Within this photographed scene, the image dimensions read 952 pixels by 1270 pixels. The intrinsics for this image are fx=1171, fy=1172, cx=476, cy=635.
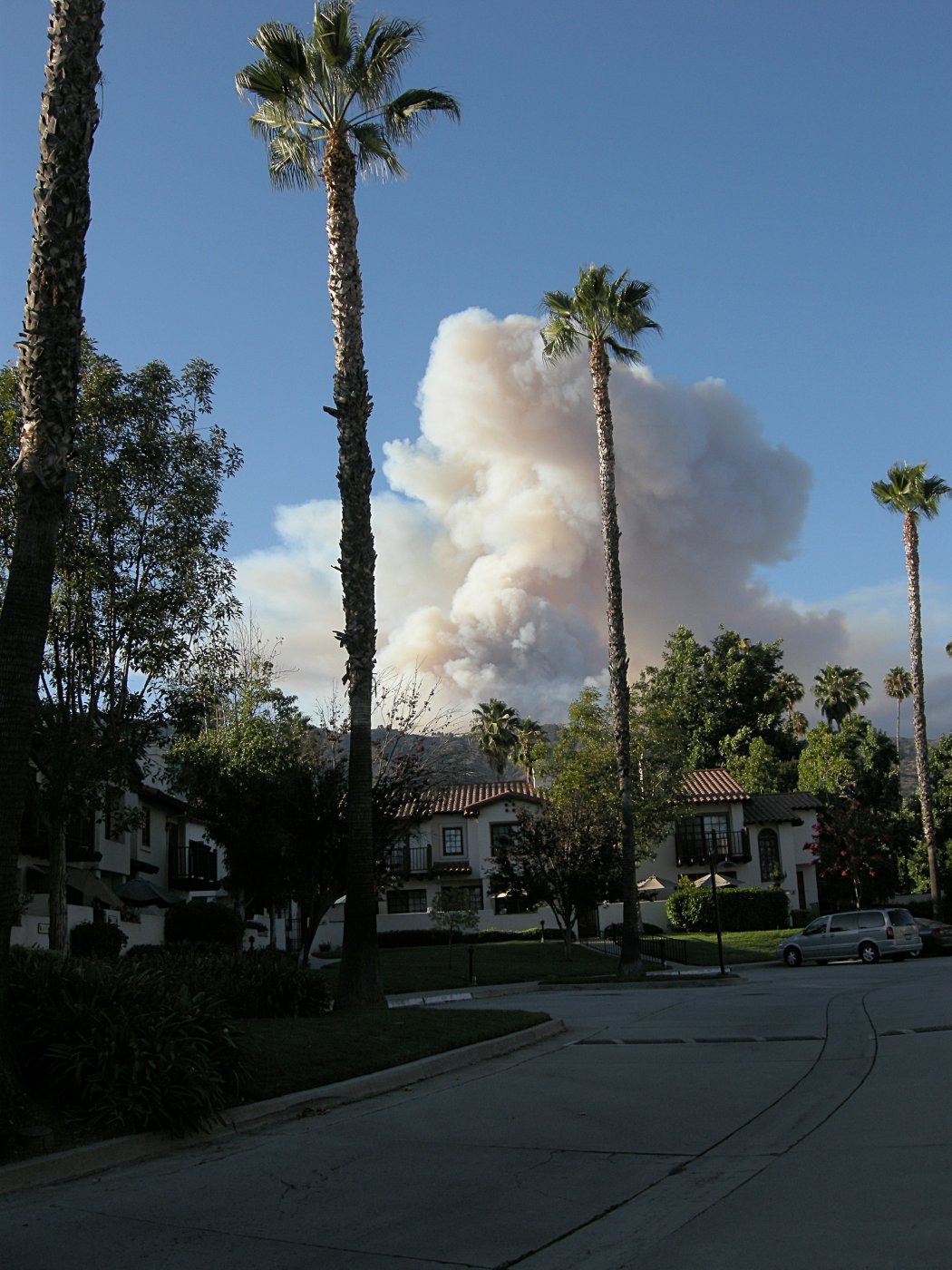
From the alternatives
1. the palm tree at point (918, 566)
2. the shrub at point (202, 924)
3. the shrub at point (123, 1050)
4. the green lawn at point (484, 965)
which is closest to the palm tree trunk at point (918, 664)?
the palm tree at point (918, 566)

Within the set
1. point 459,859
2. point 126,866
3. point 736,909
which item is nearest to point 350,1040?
point 126,866

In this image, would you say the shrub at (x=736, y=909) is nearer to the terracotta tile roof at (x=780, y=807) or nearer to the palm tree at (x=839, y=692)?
Answer: the terracotta tile roof at (x=780, y=807)

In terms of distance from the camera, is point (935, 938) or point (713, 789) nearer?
point (935, 938)

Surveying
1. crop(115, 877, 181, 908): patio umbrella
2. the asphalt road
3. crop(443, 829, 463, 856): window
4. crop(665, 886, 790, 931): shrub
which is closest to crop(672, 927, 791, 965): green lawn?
crop(665, 886, 790, 931): shrub

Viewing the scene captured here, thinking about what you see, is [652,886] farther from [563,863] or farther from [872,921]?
[563,863]

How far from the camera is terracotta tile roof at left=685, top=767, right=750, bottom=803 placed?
5662 centimetres

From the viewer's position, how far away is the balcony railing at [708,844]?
56.7m

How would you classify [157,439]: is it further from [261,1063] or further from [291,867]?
[261,1063]

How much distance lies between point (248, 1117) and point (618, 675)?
2138 centimetres

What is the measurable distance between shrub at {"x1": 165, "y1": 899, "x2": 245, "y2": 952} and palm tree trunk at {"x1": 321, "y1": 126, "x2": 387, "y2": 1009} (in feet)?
56.8

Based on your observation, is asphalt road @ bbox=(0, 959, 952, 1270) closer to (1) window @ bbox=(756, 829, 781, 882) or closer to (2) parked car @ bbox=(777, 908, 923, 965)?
(2) parked car @ bbox=(777, 908, 923, 965)

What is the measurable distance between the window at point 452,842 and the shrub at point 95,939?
3290 centimetres

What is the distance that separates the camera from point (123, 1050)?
9000 millimetres

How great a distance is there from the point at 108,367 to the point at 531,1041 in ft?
44.0
